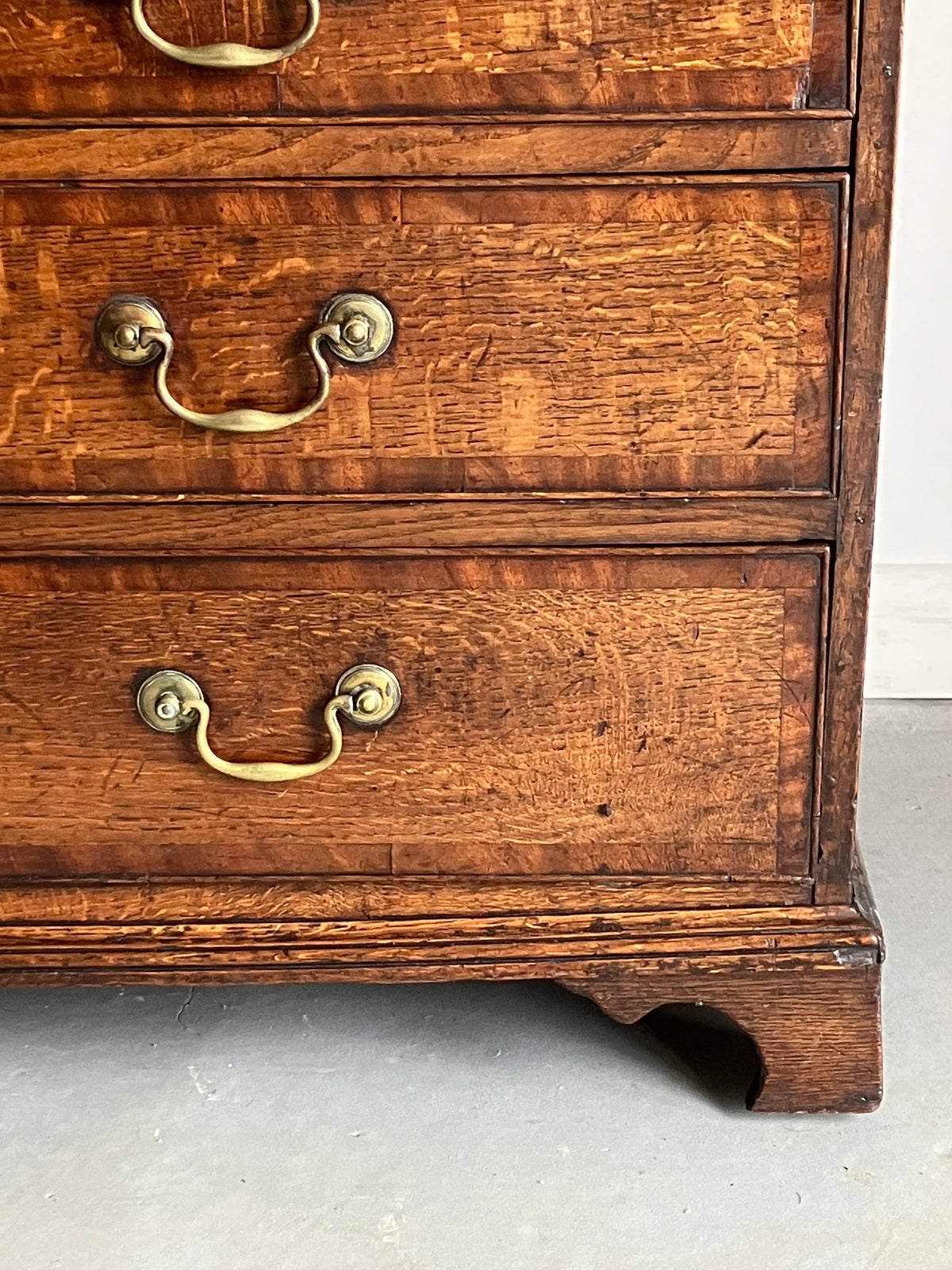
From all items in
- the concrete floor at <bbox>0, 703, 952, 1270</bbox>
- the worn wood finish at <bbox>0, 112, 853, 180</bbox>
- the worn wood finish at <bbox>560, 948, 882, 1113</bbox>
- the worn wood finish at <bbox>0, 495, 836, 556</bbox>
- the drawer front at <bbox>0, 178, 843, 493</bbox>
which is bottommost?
the concrete floor at <bbox>0, 703, 952, 1270</bbox>

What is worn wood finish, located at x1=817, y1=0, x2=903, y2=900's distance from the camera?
2.66 ft

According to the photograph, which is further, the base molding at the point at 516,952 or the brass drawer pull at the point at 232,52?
the base molding at the point at 516,952

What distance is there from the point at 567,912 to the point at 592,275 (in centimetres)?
44

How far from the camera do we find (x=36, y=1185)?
0.96 meters

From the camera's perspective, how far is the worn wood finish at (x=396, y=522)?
0.89 metres

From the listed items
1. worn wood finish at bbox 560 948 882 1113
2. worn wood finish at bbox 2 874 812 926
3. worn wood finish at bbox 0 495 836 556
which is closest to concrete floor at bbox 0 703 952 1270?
worn wood finish at bbox 560 948 882 1113

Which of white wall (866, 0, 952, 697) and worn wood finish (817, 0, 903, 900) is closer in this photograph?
worn wood finish (817, 0, 903, 900)

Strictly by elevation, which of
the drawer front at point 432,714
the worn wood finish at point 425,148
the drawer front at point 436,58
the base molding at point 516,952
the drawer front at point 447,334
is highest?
the drawer front at point 436,58

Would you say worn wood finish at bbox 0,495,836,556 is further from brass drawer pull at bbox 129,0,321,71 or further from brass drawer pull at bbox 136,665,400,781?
brass drawer pull at bbox 129,0,321,71

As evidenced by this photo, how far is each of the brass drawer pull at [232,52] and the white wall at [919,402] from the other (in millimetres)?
817

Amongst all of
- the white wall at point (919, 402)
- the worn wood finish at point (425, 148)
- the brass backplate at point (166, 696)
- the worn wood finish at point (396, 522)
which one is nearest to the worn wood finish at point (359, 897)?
the brass backplate at point (166, 696)

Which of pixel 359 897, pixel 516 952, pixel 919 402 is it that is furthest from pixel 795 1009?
pixel 919 402

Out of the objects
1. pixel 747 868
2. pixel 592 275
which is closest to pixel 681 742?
pixel 747 868

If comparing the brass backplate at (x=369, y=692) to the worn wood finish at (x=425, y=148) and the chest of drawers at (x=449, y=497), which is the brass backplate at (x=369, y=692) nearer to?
the chest of drawers at (x=449, y=497)
